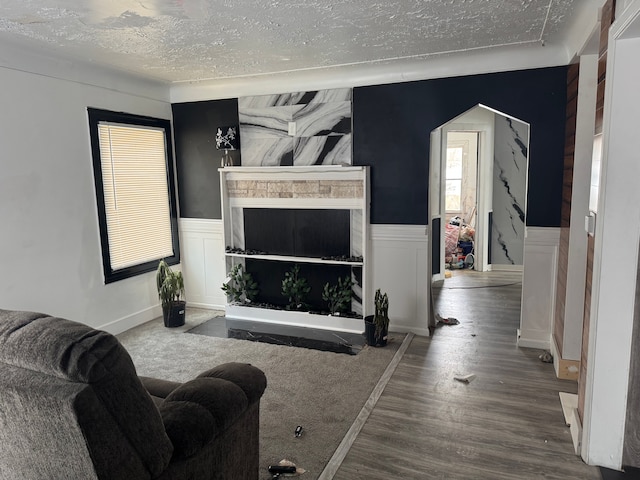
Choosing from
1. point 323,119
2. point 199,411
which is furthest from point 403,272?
point 199,411

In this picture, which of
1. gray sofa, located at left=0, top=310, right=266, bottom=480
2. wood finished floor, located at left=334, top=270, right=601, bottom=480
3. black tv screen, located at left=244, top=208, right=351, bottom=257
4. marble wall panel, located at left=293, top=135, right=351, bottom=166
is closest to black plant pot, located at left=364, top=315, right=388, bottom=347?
wood finished floor, located at left=334, top=270, right=601, bottom=480

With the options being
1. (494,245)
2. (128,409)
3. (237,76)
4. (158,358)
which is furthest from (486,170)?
(128,409)

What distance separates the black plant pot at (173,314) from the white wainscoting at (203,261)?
62 centimetres

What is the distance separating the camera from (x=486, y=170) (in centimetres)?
693

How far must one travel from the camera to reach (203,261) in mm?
5266

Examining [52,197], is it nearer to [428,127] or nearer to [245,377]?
[245,377]

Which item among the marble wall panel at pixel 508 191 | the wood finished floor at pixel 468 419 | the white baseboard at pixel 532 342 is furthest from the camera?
the marble wall panel at pixel 508 191

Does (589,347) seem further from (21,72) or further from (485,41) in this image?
(21,72)

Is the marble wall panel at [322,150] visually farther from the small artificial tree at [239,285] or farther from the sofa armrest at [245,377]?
the sofa armrest at [245,377]

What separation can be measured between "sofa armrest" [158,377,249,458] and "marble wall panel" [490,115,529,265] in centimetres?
608

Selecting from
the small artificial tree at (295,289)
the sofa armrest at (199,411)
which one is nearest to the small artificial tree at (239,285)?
the small artificial tree at (295,289)

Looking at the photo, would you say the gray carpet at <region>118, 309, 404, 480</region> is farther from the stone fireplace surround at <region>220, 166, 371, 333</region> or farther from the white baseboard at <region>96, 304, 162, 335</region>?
the stone fireplace surround at <region>220, 166, 371, 333</region>

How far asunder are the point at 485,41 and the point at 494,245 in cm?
418

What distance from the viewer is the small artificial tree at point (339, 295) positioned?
14.8 ft
